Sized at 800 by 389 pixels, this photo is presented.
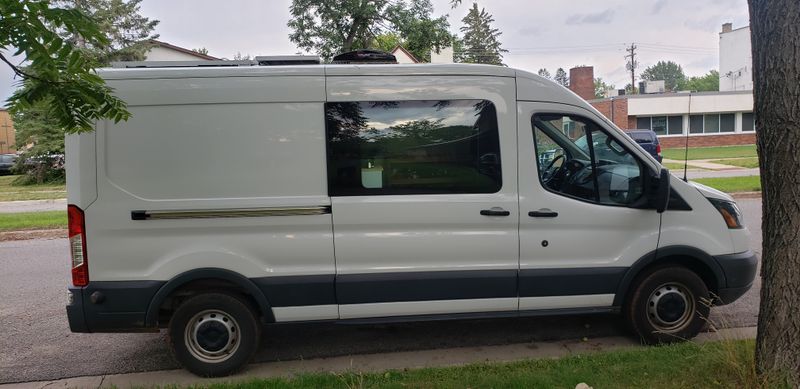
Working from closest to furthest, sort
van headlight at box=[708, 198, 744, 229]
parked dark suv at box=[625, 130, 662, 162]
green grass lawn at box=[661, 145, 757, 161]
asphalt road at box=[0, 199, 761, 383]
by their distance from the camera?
van headlight at box=[708, 198, 744, 229] < asphalt road at box=[0, 199, 761, 383] < parked dark suv at box=[625, 130, 662, 162] < green grass lawn at box=[661, 145, 757, 161]

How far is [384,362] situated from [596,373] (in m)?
1.59

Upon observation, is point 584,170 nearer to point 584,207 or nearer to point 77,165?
point 584,207

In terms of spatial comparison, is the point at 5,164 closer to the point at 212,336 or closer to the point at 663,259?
the point at 212,336

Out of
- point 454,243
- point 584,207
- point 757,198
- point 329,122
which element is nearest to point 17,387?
point 329,122

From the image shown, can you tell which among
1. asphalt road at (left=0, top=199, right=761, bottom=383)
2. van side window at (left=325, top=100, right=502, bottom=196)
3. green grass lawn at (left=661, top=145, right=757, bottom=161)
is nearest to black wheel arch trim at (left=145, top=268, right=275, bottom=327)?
asphalt road at (left=0, top=199, right=761, bottom=383)

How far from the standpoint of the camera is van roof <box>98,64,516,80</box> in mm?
3877

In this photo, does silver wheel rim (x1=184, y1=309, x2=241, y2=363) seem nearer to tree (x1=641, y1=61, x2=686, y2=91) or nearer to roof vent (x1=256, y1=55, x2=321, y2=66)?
roof vent (x1=256, y1=55, x2=321, y2=66)

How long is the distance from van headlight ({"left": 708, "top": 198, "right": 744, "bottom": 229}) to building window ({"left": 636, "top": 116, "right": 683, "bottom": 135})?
35.9 m

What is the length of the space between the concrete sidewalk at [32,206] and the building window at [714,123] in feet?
122

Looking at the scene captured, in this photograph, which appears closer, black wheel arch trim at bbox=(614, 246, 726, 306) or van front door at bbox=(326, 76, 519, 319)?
van front door at bbox=(326, 76, 519, 319)

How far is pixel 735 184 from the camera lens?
1448cm

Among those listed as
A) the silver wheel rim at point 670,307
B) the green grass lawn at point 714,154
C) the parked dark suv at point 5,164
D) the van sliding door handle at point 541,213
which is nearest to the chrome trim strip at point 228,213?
the van sliding door handle at point 541,213

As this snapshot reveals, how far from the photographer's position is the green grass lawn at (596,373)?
10.9ft

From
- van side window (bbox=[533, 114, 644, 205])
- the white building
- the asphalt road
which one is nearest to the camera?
van side window (bbox=[533, 114, 644, 205])
